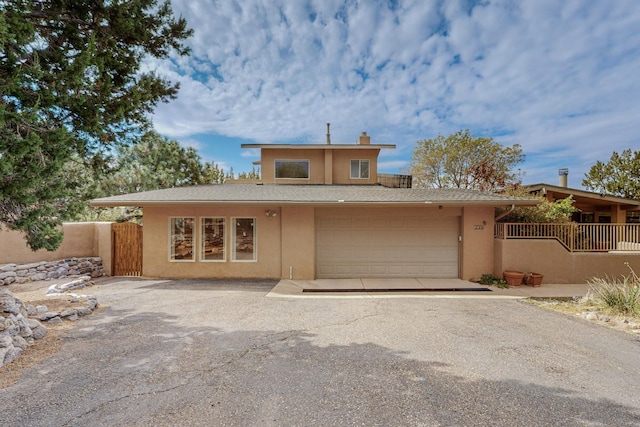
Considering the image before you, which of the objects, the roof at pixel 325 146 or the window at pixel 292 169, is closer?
the roof at pixel 325 146

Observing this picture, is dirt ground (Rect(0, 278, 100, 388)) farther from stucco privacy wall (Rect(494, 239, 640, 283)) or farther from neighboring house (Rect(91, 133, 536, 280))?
stucco privacy wall (Rect(494, 239, 640, 283))

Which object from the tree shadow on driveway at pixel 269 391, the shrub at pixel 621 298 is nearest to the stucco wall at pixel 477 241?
the shrub at pixel 621 298

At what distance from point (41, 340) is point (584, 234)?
1409 centimetres

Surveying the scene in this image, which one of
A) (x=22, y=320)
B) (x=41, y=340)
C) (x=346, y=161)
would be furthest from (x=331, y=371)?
(x=346, y=161)

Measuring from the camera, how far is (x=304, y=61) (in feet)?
36.8

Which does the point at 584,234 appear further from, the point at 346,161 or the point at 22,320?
the point at 22,320

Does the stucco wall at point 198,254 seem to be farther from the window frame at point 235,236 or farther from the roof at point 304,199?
the roof at point 304,199

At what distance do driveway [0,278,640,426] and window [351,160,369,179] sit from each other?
8.54 m

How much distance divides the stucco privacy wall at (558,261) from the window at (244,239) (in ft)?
27.2

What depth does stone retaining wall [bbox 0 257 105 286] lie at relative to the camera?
816 cm

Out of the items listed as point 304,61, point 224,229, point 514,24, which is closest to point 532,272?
point 514,24

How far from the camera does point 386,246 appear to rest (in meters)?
9.16

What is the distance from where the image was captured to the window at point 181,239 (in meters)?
9.05

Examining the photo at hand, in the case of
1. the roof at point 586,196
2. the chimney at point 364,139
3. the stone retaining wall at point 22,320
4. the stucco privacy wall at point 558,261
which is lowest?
the stone retaining wall at point 22,320
